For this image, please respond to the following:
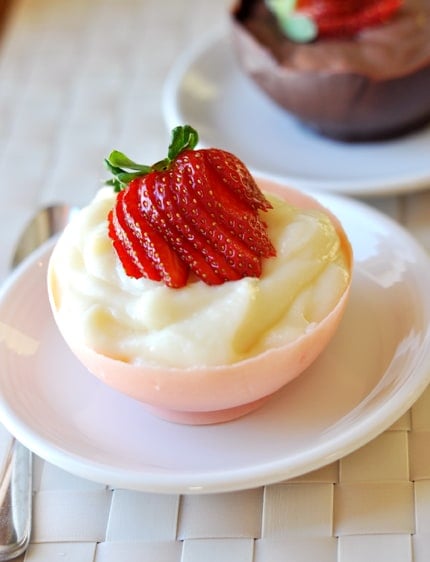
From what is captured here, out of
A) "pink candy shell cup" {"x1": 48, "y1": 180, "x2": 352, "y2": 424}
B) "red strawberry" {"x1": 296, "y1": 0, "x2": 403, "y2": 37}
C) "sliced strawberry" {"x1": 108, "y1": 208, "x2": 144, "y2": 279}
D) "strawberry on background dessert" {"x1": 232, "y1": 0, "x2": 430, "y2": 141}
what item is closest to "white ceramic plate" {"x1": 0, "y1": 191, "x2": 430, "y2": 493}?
"pink candy shell cup" {"x1": 48, "y1": 180, "x2": 352, "y2": 424}

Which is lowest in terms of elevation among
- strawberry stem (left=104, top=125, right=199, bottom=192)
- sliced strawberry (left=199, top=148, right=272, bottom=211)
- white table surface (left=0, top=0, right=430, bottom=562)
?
white table surface (left=0, top=0, right=430, bottom=562)

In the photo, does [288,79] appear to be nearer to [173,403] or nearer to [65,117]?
[65,117]

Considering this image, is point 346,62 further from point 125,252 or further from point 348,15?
point 125,252

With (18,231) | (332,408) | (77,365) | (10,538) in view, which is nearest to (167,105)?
(18,231)

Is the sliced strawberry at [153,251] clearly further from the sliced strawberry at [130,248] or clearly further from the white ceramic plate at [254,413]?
the white ceramic plate at [254,413]

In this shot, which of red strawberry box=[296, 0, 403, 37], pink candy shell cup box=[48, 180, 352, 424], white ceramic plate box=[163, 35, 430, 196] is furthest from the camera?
red strawberry box=[296, 0, 403, 37]

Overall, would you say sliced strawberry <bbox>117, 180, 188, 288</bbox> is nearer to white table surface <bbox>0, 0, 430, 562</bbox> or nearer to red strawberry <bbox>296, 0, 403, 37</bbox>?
white table surface <bbox>0, 0, 430, 562</bbox>

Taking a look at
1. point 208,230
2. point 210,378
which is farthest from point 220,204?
point 210,378

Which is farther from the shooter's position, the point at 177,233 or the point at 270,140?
the point at 270,140
